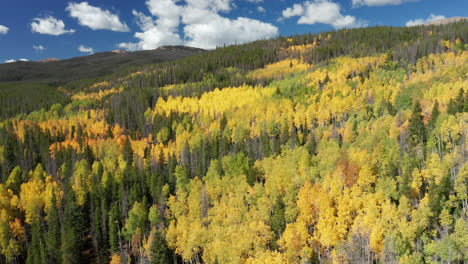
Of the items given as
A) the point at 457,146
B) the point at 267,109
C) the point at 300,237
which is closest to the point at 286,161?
the point at 300,237

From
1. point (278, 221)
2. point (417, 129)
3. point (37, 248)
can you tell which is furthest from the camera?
point (417, 129)

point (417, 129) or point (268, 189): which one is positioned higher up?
point (417, 129)

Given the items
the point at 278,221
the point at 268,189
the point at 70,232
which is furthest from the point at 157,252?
the point at 268,189

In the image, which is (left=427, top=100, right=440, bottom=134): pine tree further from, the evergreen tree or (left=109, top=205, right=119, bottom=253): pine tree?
the evergreen tree

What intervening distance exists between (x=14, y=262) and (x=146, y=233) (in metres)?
Answer: 38.5

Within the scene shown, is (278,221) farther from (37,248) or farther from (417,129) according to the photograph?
(37,248)

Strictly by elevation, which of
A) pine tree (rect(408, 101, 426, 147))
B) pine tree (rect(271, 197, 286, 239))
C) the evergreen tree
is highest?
pine tree (rect(408, 101, 426, 147))

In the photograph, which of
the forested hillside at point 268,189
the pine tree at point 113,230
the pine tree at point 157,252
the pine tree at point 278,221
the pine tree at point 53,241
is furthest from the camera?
the pine tree at point 113,230

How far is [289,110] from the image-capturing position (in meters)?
159

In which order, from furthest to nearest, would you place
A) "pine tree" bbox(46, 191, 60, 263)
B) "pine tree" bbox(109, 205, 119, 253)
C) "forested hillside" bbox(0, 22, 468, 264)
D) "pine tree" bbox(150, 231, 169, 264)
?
"pine tree" bbox(109, 205, 119, 253) → "pine tree" bbox(46, 191, 60, 263) → "pine tree" bbox(150, 231, 169, 264) → "forested hillside" bbox(0, 22, 468, 264)

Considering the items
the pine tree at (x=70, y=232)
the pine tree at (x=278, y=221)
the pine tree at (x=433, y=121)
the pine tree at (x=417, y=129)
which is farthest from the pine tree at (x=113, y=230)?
the pine tree at (x=433, y=121)

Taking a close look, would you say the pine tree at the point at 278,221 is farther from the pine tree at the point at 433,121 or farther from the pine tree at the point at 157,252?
the pine tree at the point at 433,121

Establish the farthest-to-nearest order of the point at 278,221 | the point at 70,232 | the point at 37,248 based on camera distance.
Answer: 1. the point at 70,232
2. the point at 37,248
3. the point at 278,221

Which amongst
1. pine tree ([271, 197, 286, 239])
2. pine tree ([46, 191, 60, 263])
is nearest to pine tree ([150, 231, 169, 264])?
pine tree ([271, 197, 286, 239])
